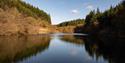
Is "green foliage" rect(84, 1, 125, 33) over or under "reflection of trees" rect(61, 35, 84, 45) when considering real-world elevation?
over

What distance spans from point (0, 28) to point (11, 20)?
10.2 m

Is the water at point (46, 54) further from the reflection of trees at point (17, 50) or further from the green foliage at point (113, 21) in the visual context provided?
the green foliage at point (113, 21)

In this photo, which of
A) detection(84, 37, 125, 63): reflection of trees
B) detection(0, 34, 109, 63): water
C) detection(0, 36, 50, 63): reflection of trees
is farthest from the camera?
detection(84, 37, 125, 63): reflection of trees

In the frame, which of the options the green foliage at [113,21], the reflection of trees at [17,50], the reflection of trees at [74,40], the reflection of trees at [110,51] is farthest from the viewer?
the green foliage at [113,21]

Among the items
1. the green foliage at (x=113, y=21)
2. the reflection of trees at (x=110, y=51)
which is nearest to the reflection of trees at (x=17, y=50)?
the reflection of trees at (x=110, y=51)

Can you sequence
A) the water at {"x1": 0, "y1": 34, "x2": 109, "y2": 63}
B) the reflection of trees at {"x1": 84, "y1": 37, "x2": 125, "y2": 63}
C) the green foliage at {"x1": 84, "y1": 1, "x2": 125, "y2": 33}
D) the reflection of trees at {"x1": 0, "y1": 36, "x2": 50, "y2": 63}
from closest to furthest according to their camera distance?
the water at {"x1": 0, "y1": 34, "x2": 109, "y2": 63}
the reflection of trees at {"x1": 0, "y1": 36, "x2": 50, "y2": 63}
the reflection of trees at {"x1": 84, "y1": 37, "x2": 125, "y2": 63}
the green foliage at {"x1": 84, "y1": 1, "x2": 125, "y2": 33}

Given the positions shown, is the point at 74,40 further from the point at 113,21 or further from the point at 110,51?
the point at 110,51

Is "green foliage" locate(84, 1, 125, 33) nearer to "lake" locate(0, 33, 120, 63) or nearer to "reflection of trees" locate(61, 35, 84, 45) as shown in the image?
"reflection of trees" locate(61, 35, 84, 45)

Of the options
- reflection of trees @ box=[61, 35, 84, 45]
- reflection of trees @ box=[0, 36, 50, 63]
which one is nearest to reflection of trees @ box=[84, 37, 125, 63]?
reflection of trees @ box=[0, 36, 50, 63]

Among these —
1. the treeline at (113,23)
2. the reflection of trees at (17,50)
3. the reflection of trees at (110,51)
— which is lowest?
the reflection of trees at (110,51)

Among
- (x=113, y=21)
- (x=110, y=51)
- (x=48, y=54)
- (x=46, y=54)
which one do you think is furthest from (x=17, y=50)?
(x=113, y=21)

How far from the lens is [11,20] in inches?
3856

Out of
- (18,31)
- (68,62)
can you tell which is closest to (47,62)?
(68,62)

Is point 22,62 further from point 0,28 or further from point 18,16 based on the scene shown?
point 18,16
